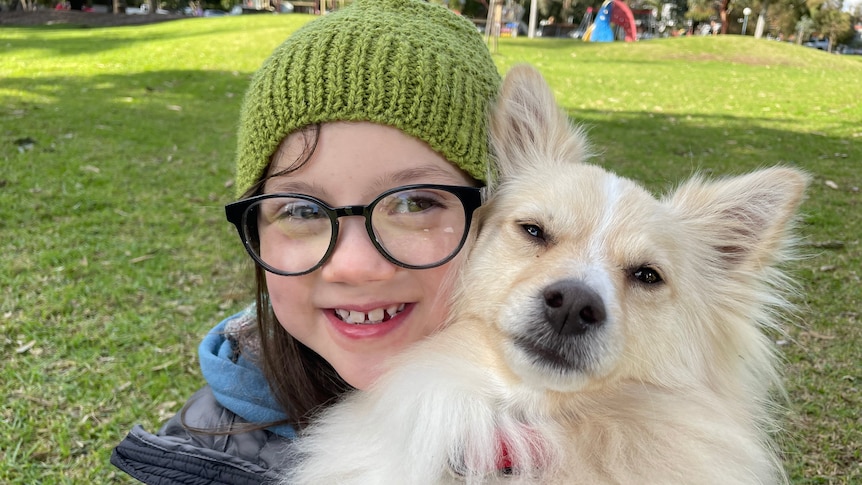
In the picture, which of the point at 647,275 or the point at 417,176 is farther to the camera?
the point at 647,275

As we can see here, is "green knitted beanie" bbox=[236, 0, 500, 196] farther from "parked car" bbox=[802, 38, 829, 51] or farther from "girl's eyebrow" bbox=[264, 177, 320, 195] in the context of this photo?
"parked car" bbox=[802, 38, 829, 51]

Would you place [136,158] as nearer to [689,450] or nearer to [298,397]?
[298,397]

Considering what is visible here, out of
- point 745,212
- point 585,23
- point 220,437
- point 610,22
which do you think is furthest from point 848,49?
point 220,437

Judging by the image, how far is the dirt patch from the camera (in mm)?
32844

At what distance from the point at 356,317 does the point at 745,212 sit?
1585 mm

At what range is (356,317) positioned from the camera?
196 centimetres

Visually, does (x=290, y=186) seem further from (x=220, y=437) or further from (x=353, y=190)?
(x=220, y=437)

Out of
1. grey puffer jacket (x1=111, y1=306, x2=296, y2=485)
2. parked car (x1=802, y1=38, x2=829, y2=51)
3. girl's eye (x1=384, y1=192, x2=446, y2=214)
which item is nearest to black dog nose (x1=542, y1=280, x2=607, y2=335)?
girl's eye (x1=384, y1=192, x2=446, y2=214)

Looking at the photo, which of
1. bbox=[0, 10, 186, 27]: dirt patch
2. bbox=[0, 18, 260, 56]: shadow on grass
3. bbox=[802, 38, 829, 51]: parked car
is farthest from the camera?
bbox=[802, 38, 829, 51]: parked car

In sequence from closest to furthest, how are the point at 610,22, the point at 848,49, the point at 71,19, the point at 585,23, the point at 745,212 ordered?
the point at 745,212 → the point at 71,19 → the point at 610,22 → the point at 585,23 → the point at 848,49

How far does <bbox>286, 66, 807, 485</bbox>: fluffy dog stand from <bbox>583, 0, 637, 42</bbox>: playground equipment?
40.2 metres

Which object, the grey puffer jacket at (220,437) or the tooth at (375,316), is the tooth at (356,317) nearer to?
the tooth at (375,316)

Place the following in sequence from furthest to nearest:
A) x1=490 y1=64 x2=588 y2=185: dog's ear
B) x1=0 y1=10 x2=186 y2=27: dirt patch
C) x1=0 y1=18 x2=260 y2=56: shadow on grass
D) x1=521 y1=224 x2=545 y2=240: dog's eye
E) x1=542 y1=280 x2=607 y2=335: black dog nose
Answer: x1=0 y1=10 x2=186 y2=27: dirt patch < x1=0 y1=18 x2=260 y2=56: shadow on grass < x1=490 y1=64 x2=588 y2=185: dog's ear < x1=521 y1=224 x2=545 y2=240: dog's eye < x1=542 y1=280 x2=607 y2=335: black dog nose

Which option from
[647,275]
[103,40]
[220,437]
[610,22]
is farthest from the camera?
[610,22]
